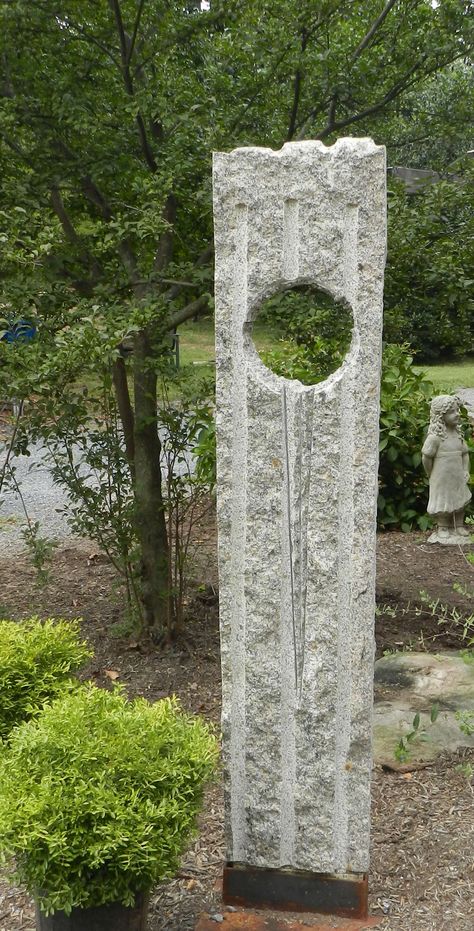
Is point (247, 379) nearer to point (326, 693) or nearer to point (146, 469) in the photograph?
point (326, 693)

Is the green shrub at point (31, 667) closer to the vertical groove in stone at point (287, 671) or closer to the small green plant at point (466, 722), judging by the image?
the vertical groove in stone at point (287, 671)

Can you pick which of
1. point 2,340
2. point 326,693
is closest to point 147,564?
point 2,340

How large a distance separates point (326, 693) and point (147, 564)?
2655 millimetres

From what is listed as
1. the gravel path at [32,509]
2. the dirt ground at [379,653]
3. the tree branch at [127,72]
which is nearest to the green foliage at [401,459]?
the dirt ground at [379,653]

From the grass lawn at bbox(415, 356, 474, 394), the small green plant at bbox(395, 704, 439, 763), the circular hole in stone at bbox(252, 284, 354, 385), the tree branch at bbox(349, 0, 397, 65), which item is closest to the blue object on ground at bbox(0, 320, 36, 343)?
the circular hole in stone at bbox(252, 284, 354, 385)

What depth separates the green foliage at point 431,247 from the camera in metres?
5.56

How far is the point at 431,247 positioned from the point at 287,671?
3.47 meters

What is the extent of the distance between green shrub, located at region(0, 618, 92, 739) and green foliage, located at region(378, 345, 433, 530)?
16.0 feet

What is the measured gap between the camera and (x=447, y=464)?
7.68 meters

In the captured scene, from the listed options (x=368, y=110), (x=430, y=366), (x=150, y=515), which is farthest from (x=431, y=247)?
(x=430, y=366)

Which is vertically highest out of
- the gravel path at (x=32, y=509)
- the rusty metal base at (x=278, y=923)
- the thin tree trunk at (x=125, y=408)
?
the thin tree trunk at (x=125, y=408)

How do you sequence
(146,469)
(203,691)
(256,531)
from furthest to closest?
(146,469), (203,691), (256,531)

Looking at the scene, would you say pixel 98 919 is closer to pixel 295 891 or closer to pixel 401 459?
pixel 295 891

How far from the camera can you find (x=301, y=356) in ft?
27.0
